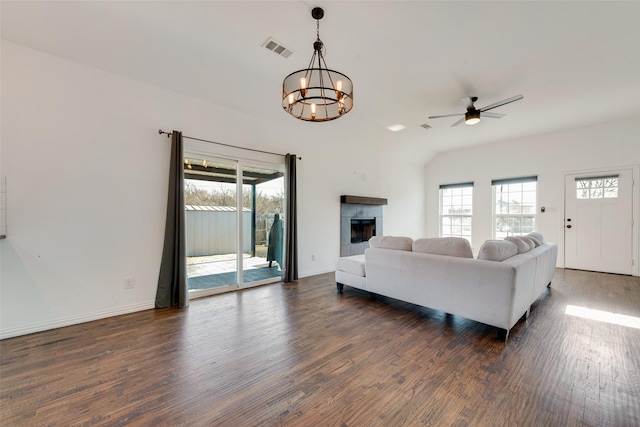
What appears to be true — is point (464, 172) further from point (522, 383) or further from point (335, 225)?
point (522, 383)

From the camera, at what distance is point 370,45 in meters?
2.71

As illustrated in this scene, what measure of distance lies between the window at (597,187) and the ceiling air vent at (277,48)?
20.7 ft

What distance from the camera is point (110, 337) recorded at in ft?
8.11

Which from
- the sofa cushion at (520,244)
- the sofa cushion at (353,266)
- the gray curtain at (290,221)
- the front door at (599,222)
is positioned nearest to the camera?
the sofa cushion at (520,244)

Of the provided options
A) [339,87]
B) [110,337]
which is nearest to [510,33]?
[339,87]

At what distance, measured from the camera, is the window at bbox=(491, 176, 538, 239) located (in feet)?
19.6

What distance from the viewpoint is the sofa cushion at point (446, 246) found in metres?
2.68


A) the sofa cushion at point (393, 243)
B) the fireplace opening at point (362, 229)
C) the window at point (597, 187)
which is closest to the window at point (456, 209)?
the window at point (597, 187)

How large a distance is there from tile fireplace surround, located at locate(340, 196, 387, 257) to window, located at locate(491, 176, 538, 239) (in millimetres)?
2902

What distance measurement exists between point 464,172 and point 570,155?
204cm

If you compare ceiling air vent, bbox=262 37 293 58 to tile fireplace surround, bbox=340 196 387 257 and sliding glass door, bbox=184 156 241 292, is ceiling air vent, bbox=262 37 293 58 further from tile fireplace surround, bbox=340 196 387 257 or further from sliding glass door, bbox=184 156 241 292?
tile fireplace surround, bbox=340 196 387 257

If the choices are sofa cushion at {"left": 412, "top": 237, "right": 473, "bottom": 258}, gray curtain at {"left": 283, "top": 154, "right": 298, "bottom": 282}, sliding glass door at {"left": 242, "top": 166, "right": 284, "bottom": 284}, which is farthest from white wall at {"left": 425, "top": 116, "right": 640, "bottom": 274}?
sliding glass door at {"left": 242, "top": 166, "right": 284, "bottom": 284}

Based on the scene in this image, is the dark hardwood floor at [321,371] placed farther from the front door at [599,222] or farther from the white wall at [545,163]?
the white wall at [545,163]

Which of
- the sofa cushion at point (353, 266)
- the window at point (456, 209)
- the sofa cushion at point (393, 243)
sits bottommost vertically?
the sofa cushion at point (353, 266)
